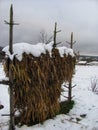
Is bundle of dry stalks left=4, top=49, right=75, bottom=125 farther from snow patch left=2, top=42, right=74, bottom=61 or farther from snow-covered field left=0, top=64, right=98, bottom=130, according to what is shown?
snow-covered field left=0, top=64, right=98, bottom=130

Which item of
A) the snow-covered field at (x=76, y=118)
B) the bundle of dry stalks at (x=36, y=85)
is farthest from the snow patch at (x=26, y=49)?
the snow-covered field at (x=76, y=118)

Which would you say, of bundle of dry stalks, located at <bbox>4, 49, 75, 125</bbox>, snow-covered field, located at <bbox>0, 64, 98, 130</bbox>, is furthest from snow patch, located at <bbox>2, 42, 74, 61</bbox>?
snow-covered field, located at <bbox>0, 64, 98, 130</bbox>

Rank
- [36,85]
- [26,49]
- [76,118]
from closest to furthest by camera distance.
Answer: [26,49], [36,85], [76,118]

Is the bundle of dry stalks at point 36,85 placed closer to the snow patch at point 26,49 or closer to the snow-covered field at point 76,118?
the snow patch at point 26,49

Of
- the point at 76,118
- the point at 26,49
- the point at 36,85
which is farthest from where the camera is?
the point at 76,118

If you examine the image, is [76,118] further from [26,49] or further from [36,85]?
[26,49]

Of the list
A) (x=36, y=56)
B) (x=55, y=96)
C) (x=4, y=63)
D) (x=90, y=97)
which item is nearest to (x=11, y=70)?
(x=4, y=63)

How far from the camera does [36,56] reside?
870cm

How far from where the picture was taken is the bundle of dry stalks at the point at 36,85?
8379 mm

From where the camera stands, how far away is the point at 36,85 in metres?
8.78

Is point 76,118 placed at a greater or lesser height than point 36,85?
lesser

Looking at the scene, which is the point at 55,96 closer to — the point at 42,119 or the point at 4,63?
the point at 42,119

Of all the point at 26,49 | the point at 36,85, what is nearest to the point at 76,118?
the point at 36,85

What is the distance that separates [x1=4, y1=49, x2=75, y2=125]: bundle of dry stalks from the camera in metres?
8.38
